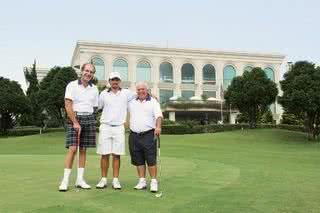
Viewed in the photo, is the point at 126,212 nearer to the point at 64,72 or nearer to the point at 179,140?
the point at 179,140

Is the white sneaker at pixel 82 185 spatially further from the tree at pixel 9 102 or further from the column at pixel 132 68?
the column at pixel 132 68

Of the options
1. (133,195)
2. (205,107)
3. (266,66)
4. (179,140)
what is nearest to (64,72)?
(179,140)

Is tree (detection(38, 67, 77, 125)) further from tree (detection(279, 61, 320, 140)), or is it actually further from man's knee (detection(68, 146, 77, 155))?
man's knee (detection(68, 146, 77, 155))

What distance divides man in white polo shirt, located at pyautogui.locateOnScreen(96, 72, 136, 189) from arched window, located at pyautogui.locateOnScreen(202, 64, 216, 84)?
77147 mm

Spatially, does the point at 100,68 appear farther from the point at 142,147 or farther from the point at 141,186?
the point at 141,186

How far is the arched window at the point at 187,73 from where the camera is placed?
276 feet

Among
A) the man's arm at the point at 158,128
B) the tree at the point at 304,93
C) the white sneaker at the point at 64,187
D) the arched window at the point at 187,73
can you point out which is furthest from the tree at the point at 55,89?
the arched window at the point at 187,73

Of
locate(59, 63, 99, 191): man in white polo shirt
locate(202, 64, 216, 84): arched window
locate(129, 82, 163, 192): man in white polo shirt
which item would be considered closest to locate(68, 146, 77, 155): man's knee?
locate(59, 63, 99, 191): man in white polo shirt

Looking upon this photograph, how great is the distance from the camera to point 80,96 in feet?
27.2

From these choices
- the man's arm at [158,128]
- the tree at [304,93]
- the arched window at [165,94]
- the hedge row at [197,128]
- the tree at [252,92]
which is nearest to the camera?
the man's arm at [158,128]

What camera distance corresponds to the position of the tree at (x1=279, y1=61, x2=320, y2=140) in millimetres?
35125

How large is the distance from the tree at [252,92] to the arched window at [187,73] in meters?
36.4

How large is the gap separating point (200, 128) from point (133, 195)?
42.6 meters

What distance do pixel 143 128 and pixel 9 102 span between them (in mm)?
44580
